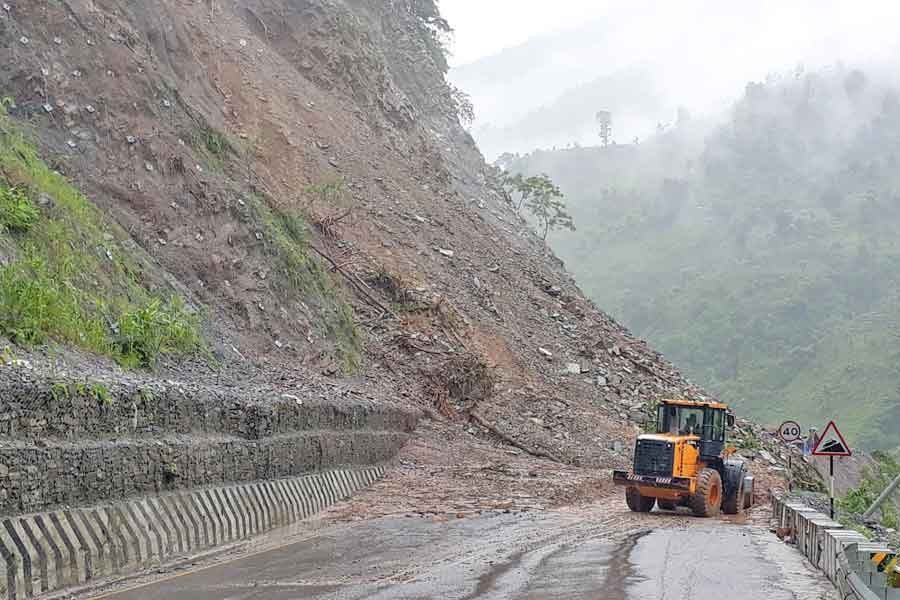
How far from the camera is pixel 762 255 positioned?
114m

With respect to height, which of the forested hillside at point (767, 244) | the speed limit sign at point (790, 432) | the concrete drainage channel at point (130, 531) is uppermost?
the forested hillside at point (767, 244)

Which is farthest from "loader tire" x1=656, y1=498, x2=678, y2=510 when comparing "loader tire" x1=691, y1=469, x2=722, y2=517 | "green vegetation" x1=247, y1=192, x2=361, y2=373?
"green vegetation" x1=247, y1=192, x2=361, y2=373

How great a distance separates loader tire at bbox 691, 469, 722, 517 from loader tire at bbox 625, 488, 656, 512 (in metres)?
0.89

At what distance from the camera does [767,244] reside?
383 ft

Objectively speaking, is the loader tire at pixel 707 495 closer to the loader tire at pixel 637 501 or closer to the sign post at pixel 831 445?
the loader tire at pixel 637 501

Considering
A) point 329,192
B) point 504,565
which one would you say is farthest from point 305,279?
point 504,565

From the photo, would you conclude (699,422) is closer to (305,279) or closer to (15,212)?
(305,279)

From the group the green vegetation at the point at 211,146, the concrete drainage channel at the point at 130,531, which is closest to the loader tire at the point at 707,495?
the concrete drainage channel at the point at 130,531

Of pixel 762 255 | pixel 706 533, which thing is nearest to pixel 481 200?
pixel 706 533

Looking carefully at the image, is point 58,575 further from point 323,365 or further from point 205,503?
point 323,365

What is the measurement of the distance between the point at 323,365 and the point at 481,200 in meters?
21.3

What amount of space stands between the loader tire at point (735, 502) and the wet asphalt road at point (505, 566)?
150 inches

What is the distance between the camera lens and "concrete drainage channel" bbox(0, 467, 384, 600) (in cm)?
1000

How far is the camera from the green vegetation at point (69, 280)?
1477cm
